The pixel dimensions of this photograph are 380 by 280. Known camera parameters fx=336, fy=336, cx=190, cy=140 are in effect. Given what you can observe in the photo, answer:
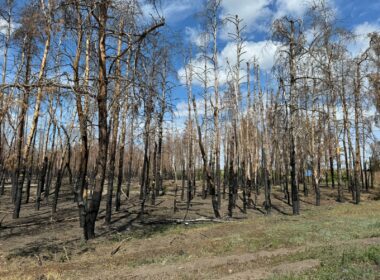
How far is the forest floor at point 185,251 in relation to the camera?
657 centimetres

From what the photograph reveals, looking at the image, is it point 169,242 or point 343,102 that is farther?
point 343,102

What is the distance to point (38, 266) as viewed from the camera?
27.9 feet

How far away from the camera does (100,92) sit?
10.2m

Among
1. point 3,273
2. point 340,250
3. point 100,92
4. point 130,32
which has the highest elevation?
point 130,32

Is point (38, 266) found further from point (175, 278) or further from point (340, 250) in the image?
point (340, 250)

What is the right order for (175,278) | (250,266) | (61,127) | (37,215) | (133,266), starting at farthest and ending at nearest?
1. (37,215)
2. (61,127)
3. (133,266)
4. (250,266)
5. (175,278)

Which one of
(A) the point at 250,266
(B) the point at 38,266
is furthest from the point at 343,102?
(B) the point at 38,266

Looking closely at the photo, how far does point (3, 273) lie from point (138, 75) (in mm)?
6138

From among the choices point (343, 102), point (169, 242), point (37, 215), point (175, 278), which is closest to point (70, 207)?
point (37, 215)

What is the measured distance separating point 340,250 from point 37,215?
1472 centimetres

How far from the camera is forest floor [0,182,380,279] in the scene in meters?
6.57

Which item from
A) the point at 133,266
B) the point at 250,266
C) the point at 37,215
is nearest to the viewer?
the point at 250,266

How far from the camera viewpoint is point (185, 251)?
9.38 meters

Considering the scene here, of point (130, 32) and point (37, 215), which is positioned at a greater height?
point (130, 32)
